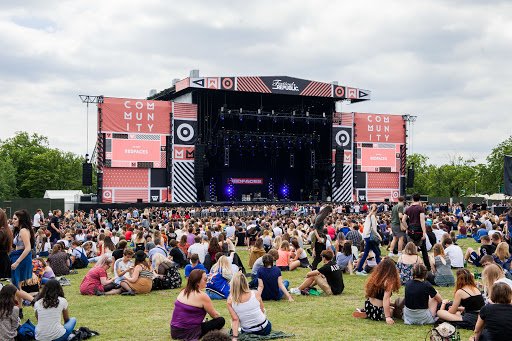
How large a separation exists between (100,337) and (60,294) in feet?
2.64

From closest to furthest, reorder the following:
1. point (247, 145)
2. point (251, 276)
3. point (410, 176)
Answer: point (251, 276) < point (247, 145) < point (410, 176)

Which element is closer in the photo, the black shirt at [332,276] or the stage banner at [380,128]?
the black shirt at [332,276]

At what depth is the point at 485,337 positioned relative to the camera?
580cm

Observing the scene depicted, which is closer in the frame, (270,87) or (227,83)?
(227,83)

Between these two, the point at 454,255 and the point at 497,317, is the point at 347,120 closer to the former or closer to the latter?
the point at 454,255

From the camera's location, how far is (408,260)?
1012 cm

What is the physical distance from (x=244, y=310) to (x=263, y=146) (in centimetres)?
3269

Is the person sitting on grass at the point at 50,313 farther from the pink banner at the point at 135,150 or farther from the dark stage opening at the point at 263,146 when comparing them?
the dark stage opening at the point at 263,146

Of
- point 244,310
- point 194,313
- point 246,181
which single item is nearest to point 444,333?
point 244,310

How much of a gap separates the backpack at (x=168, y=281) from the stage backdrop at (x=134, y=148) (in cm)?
2427

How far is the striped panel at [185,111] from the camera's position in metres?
37.0

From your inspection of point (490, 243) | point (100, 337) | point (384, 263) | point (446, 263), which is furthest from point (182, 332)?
point (490, 243)

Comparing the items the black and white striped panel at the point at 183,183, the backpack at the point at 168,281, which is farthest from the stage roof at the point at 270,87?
the backpack at the point at 168,281

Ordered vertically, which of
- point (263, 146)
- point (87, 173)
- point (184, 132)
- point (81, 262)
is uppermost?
point (184, 132)
